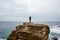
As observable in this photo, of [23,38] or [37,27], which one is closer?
[23,38]

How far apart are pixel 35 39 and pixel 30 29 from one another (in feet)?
3.25

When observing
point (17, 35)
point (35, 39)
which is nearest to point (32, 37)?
point (35, 39)

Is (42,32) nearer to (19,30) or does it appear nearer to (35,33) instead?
(35,33)

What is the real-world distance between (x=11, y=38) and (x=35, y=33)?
164 centimetres

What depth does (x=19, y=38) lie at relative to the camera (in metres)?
11.3

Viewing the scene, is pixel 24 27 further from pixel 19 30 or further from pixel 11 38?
pixel 11 38

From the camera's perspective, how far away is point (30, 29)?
1216cm

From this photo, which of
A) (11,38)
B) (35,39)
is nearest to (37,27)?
(35,39)

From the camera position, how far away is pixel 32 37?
11.4 meters

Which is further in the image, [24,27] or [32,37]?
[24,27]

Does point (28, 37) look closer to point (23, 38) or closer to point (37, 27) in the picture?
point (23, 38)

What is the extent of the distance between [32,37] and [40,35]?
0.60 metres

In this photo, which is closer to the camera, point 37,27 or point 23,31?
point 23,31

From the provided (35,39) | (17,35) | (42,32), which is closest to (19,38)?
(17,35)
